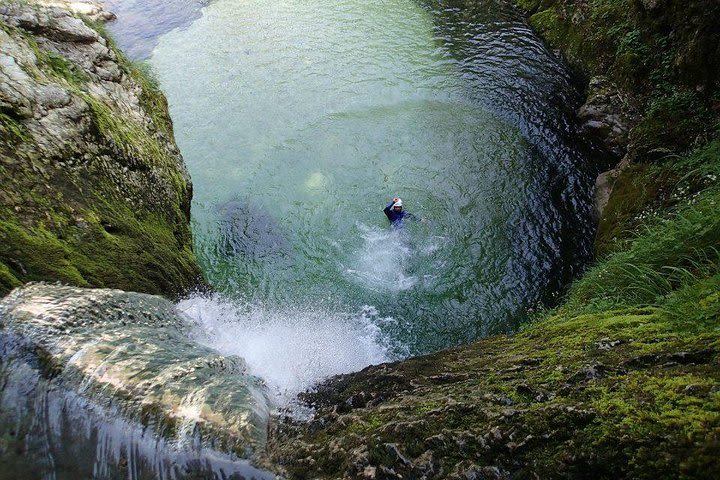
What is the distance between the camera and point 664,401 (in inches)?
72.8

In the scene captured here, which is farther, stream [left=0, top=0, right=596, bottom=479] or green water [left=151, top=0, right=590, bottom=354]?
green water [left=151, top=0, right=590, bottom=354]

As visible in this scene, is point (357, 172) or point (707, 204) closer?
point (707, 204)

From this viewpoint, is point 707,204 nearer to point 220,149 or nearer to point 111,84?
point 111,84

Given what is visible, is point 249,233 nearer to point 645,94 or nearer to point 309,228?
point 309,228

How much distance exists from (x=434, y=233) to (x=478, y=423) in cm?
655

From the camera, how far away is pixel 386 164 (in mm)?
10234

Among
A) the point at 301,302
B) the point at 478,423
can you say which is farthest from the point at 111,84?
the point at 478,423

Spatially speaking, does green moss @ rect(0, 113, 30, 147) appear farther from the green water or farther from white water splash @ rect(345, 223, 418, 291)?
white water splash @ rect(345, 223, 418, 291)

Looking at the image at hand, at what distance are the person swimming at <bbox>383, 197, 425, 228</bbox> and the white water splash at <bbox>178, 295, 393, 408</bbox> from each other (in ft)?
6.54

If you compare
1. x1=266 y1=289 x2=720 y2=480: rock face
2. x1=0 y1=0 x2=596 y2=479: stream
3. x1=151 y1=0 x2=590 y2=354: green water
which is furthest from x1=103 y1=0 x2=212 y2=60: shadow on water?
x1=266 y1=289 x2=720 y2=480: rock face

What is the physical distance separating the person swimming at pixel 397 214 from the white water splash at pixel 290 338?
6.54 ft

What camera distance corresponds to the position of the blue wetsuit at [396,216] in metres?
8.64

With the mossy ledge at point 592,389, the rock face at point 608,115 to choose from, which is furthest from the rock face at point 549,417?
the rock face at point 608,115

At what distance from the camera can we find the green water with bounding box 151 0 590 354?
Answer: 800 centimetres
